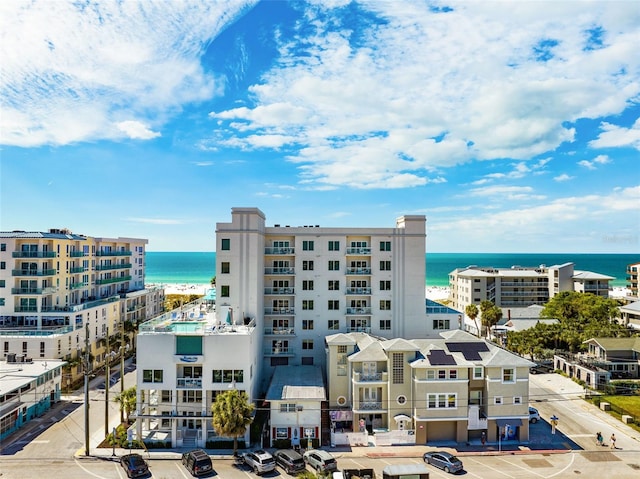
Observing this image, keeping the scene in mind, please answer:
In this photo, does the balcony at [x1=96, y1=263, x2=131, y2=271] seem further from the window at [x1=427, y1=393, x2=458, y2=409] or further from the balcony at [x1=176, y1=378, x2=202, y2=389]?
the window at [x1=427, y1=393, x2=458, y2=409]

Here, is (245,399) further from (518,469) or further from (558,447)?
(558,447)

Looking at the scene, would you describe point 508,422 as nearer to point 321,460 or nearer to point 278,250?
point 321,460

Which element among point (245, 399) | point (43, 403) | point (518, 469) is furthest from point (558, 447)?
point (43, 403)

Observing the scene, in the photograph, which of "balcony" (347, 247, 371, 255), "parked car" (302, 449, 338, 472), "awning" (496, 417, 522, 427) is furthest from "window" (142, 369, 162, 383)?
"awning" (496, 417, 522, 427)

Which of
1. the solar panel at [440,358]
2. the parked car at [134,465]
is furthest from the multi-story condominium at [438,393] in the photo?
the parked car at [134,465]

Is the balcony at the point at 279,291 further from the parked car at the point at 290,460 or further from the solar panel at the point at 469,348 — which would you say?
the parked car at the point at 290,460
